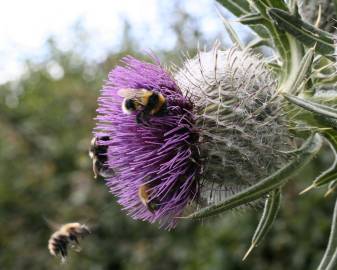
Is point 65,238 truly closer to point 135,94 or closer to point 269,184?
point 135,94

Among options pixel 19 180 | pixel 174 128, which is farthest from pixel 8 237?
pixel 174 128

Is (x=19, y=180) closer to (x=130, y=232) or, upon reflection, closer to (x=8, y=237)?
(x=8, y=237)

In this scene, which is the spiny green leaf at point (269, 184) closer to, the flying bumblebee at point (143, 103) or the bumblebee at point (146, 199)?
the bumblebee at point (146, 199)

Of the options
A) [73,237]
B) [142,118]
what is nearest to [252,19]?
[142,118]

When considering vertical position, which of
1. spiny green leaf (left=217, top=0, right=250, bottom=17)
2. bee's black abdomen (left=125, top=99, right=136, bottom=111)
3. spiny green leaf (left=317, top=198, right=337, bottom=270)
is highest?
spiny green leaf (left=217, top=0, right=250, bottom=17)

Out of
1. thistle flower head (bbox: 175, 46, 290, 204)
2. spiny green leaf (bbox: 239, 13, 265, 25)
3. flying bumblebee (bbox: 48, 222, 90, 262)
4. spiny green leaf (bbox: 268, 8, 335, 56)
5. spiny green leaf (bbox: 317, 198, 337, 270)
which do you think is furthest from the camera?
flying bumblebee (bbox: 48, 222, 90, 262)

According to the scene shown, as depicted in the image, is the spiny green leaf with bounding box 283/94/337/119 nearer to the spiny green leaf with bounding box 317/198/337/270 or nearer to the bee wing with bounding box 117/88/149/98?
the spiny green leaf with bounding box 317/198/337/270

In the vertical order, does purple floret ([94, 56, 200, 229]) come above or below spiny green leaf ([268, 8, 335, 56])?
below

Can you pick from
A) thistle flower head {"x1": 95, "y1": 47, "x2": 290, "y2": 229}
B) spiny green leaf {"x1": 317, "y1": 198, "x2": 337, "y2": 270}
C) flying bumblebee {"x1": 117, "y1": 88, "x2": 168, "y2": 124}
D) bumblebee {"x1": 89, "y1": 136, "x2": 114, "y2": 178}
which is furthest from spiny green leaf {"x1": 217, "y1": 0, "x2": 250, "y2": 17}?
spiny green leaf {"x1": 317, "y1": 198, "x2": 337, "y2": 270}
